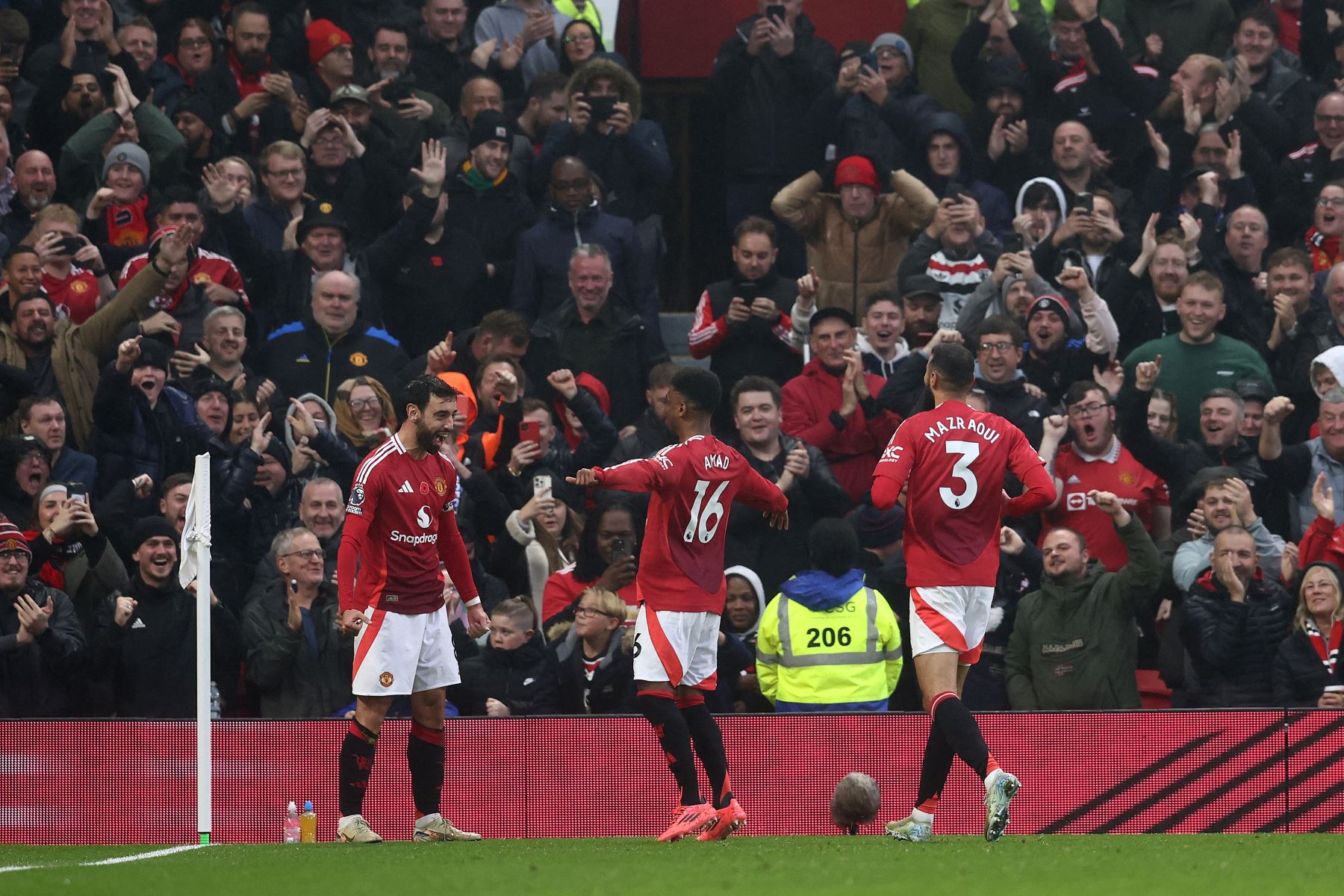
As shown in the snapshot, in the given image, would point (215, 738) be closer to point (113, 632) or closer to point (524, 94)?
point (113, 632)

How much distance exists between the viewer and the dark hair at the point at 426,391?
10.1 m

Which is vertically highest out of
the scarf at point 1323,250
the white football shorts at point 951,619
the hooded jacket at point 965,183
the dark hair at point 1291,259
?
the hooded jacket at point 965,183

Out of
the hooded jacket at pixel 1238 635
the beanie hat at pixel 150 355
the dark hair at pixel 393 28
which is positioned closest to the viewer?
the hooded jacket at pixel 1238 635

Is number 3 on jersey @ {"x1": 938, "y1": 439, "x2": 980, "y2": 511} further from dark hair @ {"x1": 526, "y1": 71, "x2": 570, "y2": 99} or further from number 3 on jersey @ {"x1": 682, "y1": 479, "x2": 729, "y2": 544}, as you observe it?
dark hair @ {"x1": 526, "y1": 71, "x2": 570, "y2": 99}

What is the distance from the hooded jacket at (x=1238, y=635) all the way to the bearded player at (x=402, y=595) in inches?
180

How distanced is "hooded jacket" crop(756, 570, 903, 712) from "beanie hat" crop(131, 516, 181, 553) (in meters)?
3.71

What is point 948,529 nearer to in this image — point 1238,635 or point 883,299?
point 1238,635

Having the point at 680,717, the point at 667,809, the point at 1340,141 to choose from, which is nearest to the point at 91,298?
the point at 667,809

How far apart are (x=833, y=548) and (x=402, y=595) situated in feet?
9.95

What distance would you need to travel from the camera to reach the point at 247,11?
1705 centimetres

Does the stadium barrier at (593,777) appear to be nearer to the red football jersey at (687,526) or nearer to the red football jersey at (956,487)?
the red football jersey at (687,526)

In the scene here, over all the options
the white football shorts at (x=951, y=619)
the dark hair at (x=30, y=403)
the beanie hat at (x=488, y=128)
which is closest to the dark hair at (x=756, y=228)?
the beanie hat at (x=488, y=128)

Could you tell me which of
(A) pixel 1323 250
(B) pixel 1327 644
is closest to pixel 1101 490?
(B) pixel 1327 644

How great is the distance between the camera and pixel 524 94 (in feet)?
58.4
